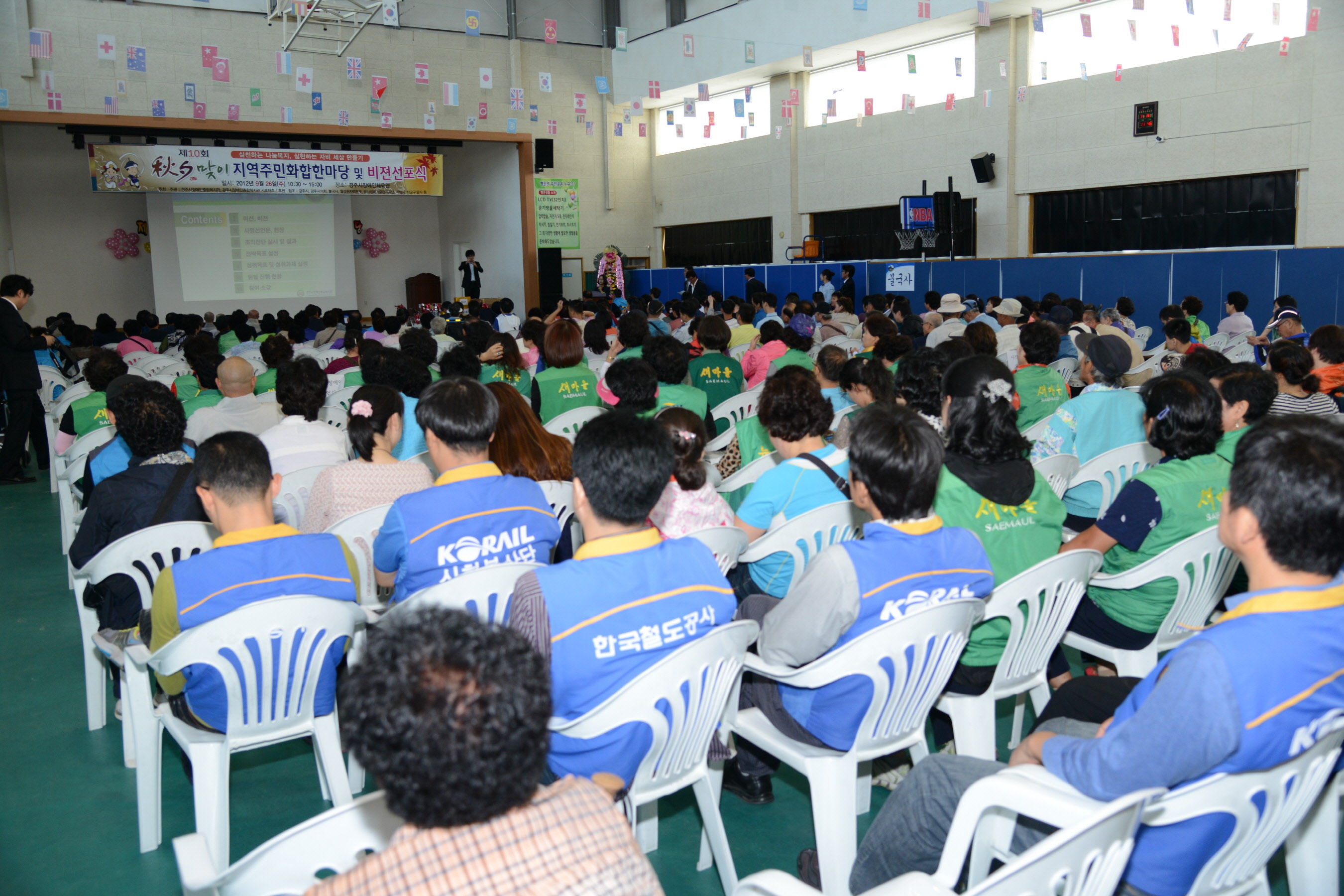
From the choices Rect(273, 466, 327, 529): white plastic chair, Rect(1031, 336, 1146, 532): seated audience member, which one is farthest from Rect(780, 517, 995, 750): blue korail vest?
Rect(273, 466, 327, 529): white plastic chair

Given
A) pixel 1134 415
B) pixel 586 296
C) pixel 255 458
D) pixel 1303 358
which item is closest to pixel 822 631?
pixel 255 458

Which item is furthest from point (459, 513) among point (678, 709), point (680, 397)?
point (680, 397)

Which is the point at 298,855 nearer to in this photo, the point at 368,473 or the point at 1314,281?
the point at 368,473

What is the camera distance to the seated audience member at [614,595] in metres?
1.75

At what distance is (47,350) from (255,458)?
7.62 metres

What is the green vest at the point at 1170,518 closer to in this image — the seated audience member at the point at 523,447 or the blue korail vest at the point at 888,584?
the blue korail vest at the point at 888,584

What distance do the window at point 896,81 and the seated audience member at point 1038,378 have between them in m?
9.16

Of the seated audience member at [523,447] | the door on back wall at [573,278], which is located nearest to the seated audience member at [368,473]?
the seated audience member at [523,447]

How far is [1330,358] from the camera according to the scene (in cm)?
492

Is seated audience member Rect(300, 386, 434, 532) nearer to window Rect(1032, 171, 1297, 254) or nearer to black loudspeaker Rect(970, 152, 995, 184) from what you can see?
window Rect(1032, 171, 1297, 254)

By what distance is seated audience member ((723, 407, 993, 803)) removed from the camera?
6.44ft

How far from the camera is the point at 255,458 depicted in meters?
2.29

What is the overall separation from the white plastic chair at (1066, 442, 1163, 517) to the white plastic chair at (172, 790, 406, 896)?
292 cm

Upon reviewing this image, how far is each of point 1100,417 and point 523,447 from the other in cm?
236
